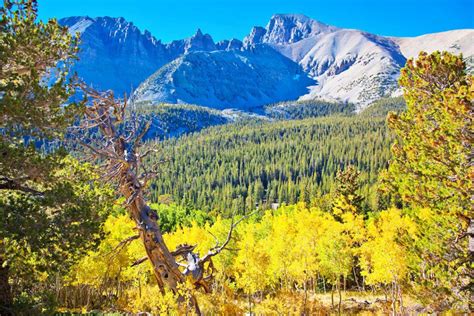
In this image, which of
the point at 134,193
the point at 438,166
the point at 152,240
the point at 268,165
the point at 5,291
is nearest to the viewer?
the point at 134,193

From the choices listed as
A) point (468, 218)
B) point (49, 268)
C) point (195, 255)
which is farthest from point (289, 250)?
point (49, 268)

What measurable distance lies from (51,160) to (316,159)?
448 feet

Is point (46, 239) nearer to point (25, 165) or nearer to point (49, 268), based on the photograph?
point (49, 268)

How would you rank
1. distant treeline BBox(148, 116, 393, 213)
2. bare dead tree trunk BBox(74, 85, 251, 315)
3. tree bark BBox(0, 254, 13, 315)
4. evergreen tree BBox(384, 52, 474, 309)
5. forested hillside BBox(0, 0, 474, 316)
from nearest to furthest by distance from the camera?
1. forested hillside BBox(0, 0, 474, 316)
2. bare dead tree trunk BBox(74, 85, 251, 315)
3. tree bark BBox(0, 254, 13, 315)
4. evergreen tree BBox(384, 52, 474, 309)
5. distant treeline BBox(148, 116, 393, 213)

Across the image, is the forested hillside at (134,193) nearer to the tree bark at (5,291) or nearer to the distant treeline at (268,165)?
the tree bark at (5,291)

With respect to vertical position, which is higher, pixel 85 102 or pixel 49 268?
pixel 85 102

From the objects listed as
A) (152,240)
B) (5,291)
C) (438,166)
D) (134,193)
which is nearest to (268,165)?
(438,166)

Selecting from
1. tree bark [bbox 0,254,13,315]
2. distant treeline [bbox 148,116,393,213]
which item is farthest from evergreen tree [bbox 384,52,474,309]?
distant treeline [bbox 148,116,393,213]

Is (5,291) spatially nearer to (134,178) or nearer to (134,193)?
(134,193)

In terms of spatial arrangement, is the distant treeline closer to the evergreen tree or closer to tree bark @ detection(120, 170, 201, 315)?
the evergreen tree

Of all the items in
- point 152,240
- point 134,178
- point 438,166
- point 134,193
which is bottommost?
point 152,240

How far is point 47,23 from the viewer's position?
8.30 metres

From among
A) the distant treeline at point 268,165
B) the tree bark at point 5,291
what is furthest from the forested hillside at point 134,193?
the distant treeline at point 268,165

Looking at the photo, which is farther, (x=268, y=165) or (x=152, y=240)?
(x=268, y=165)
